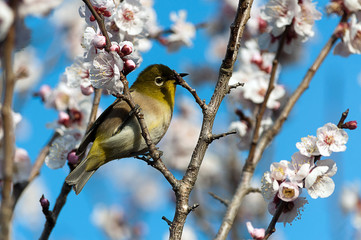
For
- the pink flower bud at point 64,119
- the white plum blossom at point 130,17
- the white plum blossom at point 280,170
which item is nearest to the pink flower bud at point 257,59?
the white plum blossom at point 130,17

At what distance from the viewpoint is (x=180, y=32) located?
530 centimetres

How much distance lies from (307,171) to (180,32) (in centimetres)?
313

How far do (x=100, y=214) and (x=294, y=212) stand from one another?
554 cm

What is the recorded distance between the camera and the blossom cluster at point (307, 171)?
101 inches

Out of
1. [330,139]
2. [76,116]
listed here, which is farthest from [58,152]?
[330,139]

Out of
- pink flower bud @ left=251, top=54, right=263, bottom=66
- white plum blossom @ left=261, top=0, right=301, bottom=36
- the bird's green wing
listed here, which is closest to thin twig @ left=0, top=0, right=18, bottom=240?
the bird's green wing

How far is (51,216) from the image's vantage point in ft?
9.48

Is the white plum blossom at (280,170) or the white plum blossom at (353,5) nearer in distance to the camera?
the white plum blossom at (280,170)

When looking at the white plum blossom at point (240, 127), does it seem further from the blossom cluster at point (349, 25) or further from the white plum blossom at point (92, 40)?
the white plum blossom at point (92, 40)

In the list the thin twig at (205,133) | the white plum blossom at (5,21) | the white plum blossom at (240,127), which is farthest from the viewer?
the white plum blossom at (240,127)

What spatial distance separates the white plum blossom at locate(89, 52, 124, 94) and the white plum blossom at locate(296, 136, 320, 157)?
3.55 feet

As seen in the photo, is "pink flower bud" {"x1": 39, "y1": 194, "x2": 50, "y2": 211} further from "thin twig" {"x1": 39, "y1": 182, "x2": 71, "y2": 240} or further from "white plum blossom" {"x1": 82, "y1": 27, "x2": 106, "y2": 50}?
"white plum blossom" {"x1": 82, "y1": 27, "x2": 106, "y2": 50}

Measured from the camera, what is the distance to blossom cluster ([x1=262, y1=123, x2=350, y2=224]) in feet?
8.38

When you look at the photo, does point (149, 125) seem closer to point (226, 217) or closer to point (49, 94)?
point (226, 217)
